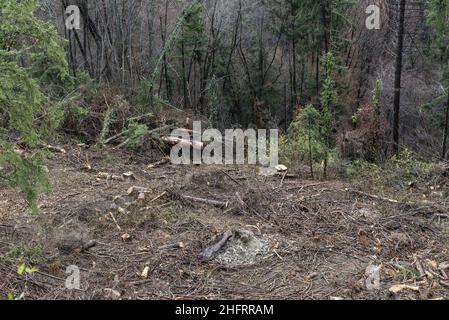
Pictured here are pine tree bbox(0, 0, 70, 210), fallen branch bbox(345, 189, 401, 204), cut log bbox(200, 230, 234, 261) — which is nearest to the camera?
pine tree bbox(0, 0, 70, 210)

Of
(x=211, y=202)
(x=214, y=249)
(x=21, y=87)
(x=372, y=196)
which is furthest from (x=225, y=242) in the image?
(x=372, y=196)

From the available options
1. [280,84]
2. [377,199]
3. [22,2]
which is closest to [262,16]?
[280,84]

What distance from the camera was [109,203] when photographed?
659 cm

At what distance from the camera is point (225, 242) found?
5.48 metres

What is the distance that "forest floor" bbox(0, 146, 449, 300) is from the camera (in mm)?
4734

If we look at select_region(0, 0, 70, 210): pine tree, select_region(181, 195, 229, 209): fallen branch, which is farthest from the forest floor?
select_region(0, 0, 70, 210): pine tree

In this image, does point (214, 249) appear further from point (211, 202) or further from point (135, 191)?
point (135, 191)

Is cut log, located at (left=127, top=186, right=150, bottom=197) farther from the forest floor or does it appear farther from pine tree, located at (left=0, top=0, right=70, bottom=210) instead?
pine tree, located at (left=0, top=0, right=70, bottom=210)

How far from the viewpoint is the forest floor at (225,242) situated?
15.5 feet

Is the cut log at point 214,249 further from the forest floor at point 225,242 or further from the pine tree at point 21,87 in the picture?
the pine tree at point 21,87

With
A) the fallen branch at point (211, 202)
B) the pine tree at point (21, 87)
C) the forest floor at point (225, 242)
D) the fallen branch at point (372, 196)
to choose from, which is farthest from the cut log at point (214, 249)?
the fallen branch at point (372, 196)

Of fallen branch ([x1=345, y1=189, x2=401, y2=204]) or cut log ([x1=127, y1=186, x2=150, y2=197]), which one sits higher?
cut log ([x1=127, y1=186, x2=150, y2=197])
